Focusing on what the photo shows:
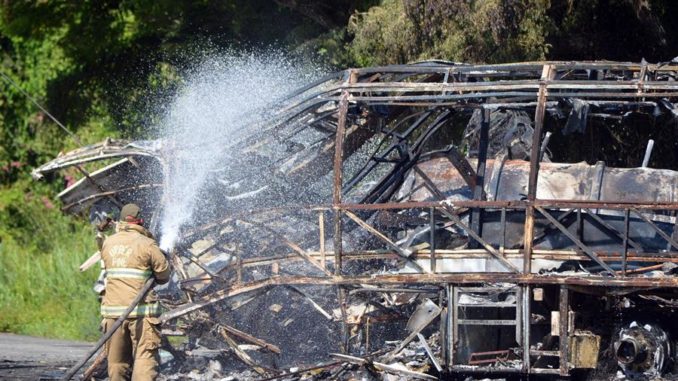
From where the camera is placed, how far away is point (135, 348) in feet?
34.5

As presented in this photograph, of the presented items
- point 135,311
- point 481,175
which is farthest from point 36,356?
point 481,175

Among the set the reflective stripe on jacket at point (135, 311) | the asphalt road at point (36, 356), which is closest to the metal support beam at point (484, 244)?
the reflective stripe on jacket at point (135, 311)

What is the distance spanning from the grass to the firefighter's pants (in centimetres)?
572

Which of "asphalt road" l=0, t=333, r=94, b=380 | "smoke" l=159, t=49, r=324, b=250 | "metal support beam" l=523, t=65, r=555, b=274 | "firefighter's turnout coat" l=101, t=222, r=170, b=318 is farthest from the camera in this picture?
"asphalt road" l=0, t=333, r=94, b=380

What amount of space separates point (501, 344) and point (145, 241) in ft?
11.5

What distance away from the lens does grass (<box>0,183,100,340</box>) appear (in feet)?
55.9

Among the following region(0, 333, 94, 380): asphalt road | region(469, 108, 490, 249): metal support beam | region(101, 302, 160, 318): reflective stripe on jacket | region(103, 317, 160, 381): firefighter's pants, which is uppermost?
region(469, 108, 490, 249): metal support beam

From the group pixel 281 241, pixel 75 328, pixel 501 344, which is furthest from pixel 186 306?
pixel 75 328

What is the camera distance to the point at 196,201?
40.3ft

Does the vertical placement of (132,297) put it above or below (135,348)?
above

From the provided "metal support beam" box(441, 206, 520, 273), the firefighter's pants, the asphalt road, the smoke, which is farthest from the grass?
"metal support beam" box(441, 206, 520, 273)

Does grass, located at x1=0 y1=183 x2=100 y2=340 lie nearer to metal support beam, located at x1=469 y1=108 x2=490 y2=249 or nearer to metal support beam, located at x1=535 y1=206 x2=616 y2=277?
metal support beam, located at x1=469 y1=108 x2=490 y2=249

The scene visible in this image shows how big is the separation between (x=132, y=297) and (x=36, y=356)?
382 centimetres

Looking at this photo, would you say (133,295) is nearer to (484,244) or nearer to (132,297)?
(132,297)
